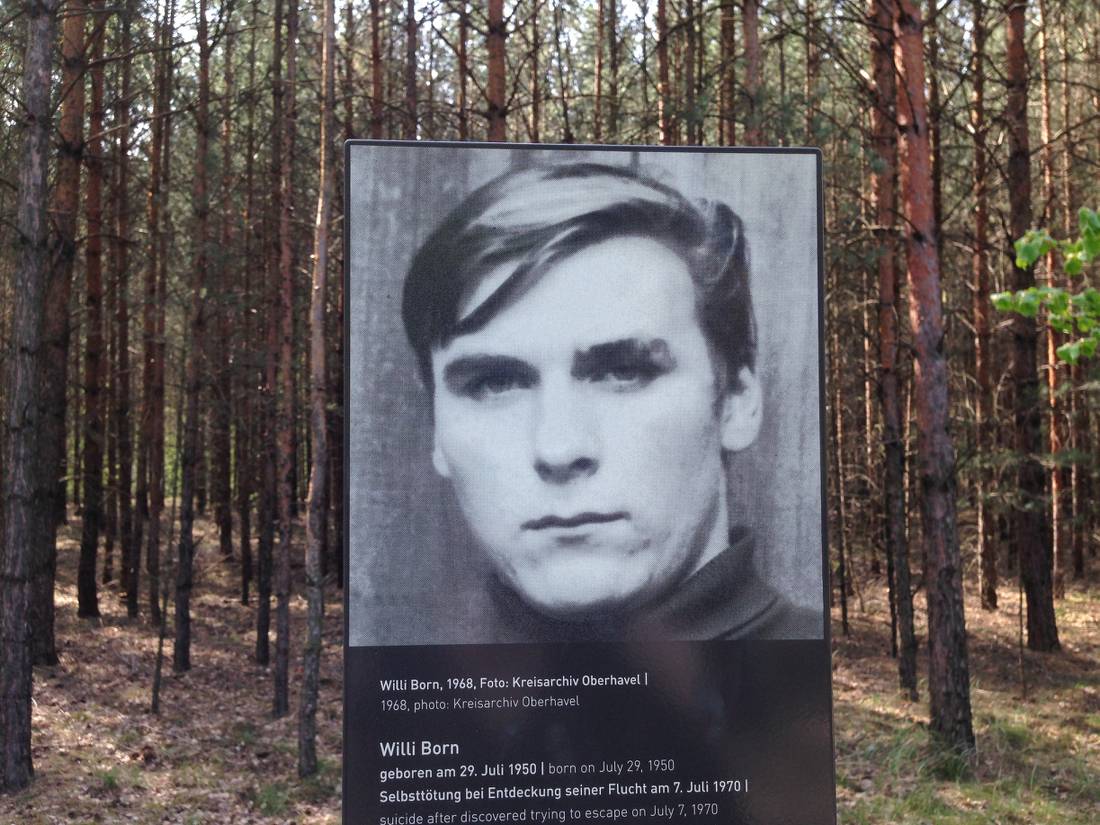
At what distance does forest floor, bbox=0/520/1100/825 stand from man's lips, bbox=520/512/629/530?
5551mm

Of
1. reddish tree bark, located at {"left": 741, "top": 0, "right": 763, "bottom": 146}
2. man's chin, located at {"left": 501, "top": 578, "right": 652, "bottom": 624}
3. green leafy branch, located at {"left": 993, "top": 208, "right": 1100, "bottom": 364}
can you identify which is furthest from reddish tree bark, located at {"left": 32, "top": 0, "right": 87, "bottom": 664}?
green leafy branch, located at {"left": 993, "top": 208, "right": 1100, "bottom": 364}

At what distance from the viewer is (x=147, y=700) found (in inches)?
592

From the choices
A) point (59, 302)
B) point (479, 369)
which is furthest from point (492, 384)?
point (59, 302)

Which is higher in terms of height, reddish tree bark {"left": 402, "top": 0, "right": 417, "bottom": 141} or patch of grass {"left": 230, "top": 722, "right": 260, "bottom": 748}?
reddish tree bark {"left": 402, "top": 0, "right": 417, "bottom": 141}

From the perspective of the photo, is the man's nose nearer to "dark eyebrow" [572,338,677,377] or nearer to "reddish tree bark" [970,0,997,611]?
"dark eyebrow" [572,338,677,377]

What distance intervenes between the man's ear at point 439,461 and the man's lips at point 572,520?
0.37 meters

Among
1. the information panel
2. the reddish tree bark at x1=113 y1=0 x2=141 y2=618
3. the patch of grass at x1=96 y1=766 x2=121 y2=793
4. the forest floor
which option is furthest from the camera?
the reddish tree bark at x1=113 y1=0 x2=141 y2=618

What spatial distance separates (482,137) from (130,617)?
401 inches

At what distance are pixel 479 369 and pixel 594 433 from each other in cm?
52

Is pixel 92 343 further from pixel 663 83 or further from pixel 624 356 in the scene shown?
pixel 624 356

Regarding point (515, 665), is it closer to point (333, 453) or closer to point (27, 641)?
point (27, 641)

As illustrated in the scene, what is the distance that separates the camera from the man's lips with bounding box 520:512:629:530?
4605mm

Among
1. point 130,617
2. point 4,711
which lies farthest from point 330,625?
point 4,711

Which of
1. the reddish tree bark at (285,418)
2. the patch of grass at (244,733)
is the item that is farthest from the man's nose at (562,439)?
the patch of grass at (244,733)
